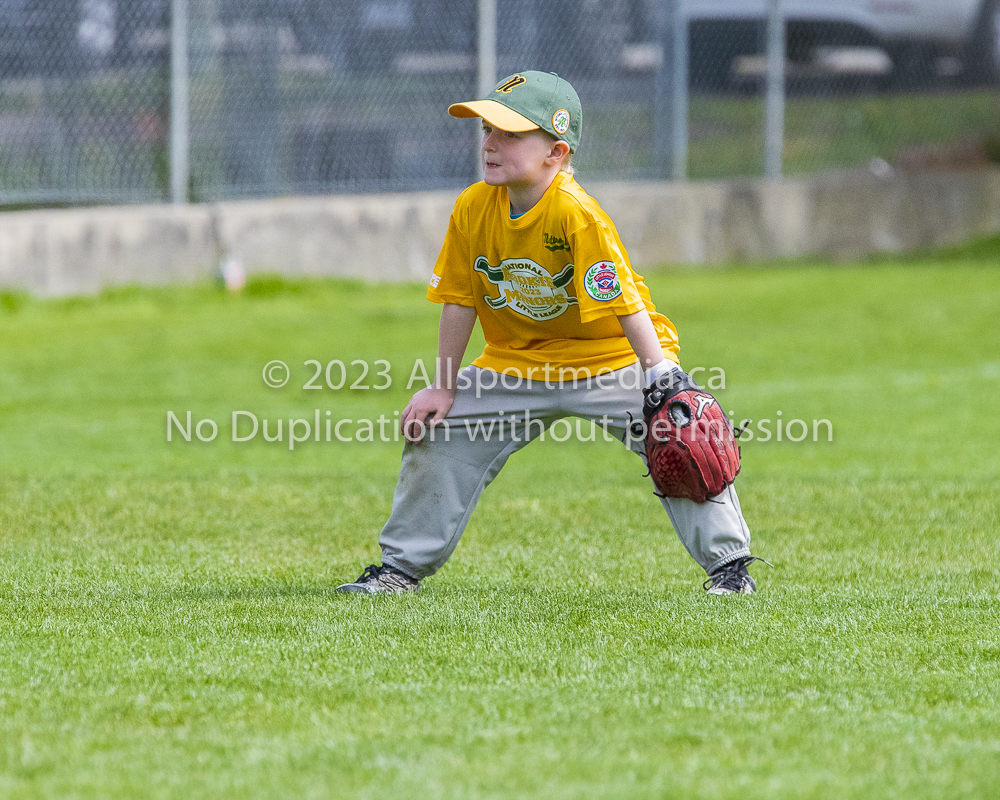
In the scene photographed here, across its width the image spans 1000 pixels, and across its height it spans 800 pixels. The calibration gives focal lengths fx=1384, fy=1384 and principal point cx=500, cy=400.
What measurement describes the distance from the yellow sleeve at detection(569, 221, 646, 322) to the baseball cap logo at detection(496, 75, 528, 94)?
0.47 metres

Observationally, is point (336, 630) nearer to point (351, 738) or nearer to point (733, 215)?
point (351, 738)

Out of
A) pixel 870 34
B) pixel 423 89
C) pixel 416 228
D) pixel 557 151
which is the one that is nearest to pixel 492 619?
pixel 557 151

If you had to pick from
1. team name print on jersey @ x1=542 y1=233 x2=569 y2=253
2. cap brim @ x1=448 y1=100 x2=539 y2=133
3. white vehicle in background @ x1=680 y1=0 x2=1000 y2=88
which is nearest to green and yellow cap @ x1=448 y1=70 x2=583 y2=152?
cap brim @ x1=448 y1=100 x2=539 y2=133

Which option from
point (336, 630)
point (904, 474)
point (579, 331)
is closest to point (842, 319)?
point (904, 474)

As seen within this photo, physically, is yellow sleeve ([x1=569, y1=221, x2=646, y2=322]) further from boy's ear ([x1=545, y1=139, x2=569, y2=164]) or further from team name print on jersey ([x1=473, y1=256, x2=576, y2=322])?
boy's ear ([x1=545, y1=139, x2=569, y2=164])

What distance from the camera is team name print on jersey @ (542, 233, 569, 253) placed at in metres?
3.79

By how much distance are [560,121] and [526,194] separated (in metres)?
0.23

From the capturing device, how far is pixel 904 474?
623 cm

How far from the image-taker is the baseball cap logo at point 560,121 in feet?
12.6

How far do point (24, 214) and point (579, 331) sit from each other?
7367mm

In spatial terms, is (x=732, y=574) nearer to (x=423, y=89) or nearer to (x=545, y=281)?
(x=545, y=281)

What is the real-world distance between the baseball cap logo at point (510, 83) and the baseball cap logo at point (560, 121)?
13cm

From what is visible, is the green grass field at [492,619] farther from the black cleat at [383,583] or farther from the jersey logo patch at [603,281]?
the jersey logo patch at [603,281]

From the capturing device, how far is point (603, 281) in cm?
372
